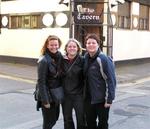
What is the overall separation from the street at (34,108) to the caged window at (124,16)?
7.30 metres

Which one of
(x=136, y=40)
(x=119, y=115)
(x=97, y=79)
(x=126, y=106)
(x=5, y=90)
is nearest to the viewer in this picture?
(x=97, y=79)

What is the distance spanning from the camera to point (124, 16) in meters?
22.9

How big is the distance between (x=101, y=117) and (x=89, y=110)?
19cm

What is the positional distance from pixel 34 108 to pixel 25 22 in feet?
41.5

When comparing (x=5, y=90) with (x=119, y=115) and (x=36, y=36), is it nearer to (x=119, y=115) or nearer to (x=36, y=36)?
(x=119, y=115)

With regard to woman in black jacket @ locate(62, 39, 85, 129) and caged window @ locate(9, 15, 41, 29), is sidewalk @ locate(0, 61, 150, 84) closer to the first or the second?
caged window @ locate(9, 15, 41, 29)

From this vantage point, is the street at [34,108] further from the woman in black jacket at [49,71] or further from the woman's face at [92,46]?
the woman's face at [92,46]

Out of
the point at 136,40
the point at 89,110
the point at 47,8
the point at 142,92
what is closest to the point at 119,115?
the point at 89,110

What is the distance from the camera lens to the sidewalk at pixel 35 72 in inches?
684

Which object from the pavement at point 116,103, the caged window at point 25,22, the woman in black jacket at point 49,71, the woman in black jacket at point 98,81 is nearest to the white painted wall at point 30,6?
the caged window at point 25,22

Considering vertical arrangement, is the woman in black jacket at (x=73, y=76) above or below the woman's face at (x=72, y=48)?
below

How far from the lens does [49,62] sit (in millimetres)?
5848

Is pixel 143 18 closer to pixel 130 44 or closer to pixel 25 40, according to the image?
pixel 130 44

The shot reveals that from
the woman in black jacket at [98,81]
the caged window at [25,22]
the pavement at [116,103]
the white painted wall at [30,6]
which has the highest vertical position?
the white painted wall at [30,6]
